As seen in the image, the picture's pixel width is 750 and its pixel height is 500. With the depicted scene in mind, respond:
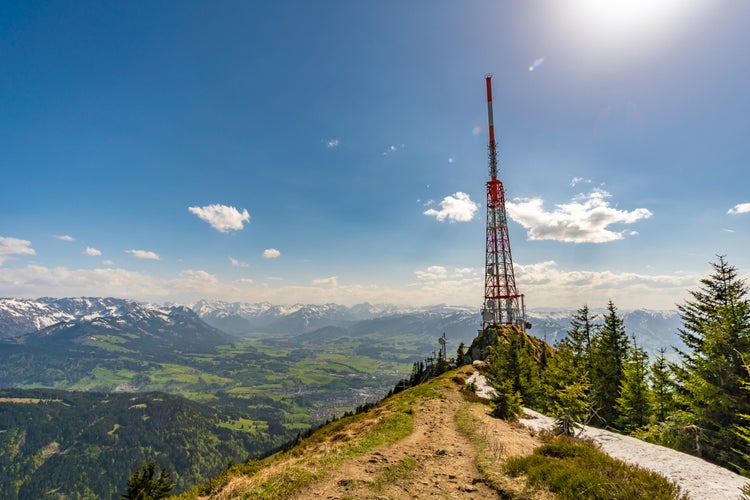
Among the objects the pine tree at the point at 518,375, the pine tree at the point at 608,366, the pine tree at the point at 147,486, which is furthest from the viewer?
the pine tree at the point at 518,375

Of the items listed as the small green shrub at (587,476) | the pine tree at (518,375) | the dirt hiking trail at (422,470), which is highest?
the small green shrub at (587,476)

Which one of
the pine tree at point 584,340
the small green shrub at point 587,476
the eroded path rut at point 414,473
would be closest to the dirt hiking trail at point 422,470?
the eroded path rut at point 414,473

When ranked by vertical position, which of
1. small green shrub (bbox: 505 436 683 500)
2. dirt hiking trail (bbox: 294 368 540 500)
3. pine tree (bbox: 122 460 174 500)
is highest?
small green shrub (bbox: 505 436 683 500)

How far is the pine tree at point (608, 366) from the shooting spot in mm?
39938

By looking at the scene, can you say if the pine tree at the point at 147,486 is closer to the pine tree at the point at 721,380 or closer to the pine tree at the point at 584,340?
the pine tree at the point at 721,380

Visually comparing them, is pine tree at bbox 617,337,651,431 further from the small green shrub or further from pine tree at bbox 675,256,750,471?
the small green shrub

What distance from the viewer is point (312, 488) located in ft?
42.7

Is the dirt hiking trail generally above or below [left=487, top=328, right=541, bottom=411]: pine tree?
above

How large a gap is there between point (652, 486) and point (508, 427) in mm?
13044

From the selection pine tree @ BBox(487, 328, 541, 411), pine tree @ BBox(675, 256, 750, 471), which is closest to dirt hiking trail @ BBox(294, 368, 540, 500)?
pine tree @ BBox(675, 256, 750, 471)

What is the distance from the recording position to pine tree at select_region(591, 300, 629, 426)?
39938 mm

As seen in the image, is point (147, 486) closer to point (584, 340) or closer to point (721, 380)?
point (721, 380)

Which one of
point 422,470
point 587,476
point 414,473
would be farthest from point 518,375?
point 587,476

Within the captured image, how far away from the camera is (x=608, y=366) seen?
41.5 meters
